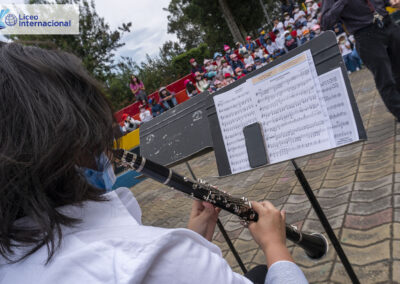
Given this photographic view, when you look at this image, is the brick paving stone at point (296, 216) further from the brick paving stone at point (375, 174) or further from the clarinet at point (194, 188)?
the clarinet at point (194, 188)

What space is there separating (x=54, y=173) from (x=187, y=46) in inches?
1252

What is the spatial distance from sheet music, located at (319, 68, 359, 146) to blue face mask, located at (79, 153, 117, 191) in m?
1.02

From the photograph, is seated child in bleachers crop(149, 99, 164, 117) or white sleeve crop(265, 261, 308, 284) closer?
white sleeve crop(265, 261, 308, 284)

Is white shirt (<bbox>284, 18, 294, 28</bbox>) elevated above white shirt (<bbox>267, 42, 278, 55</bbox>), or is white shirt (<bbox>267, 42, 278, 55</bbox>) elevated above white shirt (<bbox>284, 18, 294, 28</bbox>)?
white shirt (<bbox>284, 18, 294, 28</bbox>)

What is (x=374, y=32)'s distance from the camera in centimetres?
297

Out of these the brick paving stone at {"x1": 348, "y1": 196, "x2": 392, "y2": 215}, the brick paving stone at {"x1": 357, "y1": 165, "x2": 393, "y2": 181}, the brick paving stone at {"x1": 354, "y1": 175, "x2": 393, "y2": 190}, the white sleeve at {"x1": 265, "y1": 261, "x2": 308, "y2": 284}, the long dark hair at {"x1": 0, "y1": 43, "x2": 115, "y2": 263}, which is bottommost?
the brick paving stone at {"x1": 348, "y1": 196, "x2": 392, "y2": 215}

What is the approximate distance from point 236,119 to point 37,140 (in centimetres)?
118

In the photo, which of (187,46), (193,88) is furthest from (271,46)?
(187,46)

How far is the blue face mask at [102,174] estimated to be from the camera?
100 centimetres

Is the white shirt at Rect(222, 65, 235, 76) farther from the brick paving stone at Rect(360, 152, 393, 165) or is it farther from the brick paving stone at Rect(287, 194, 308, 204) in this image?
the brick paving stone at Rect(287, 194, 308, 204)

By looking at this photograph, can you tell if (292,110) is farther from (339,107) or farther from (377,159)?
(377,159)

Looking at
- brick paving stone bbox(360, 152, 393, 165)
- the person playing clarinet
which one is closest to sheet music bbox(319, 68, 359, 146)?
the person playing clarinet

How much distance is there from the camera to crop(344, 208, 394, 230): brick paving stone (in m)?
2.14

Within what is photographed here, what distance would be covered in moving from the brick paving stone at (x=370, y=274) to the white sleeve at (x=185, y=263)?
53.9 inches
